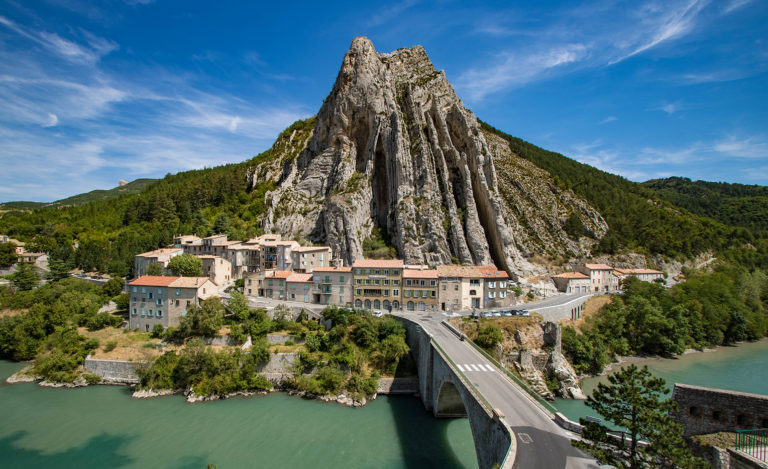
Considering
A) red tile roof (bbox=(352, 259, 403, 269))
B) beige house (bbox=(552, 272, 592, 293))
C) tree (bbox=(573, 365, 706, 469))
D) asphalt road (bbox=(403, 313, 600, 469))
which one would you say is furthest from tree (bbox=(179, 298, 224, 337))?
beige house (bbox=(552, 272, 592, 293))

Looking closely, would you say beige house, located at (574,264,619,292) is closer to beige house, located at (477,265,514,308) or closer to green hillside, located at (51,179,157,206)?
beige house, located at (477,265,514,308)

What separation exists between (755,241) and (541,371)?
268 ft

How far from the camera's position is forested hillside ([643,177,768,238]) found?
9324 cm

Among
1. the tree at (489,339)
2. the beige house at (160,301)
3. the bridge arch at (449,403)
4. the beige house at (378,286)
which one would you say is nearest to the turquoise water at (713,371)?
the tree at (489,339)

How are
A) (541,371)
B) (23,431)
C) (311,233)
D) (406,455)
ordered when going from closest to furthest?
(406,455) < (23,431) < (541,371) < (311,233)

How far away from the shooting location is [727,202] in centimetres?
10962

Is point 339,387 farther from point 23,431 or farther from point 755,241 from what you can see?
point 755,241

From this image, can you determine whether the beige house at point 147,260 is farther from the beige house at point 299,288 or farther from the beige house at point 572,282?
the beige house at point 572,282

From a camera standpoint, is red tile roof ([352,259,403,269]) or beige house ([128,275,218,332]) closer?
beige house ([128,275,218,332])

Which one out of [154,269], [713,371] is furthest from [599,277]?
[154,269]

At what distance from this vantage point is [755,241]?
246 ft

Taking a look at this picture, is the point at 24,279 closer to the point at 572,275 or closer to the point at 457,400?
the point at 457,400

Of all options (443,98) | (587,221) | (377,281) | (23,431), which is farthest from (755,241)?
(23,431)

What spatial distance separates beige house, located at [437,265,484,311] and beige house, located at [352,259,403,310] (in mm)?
4809
